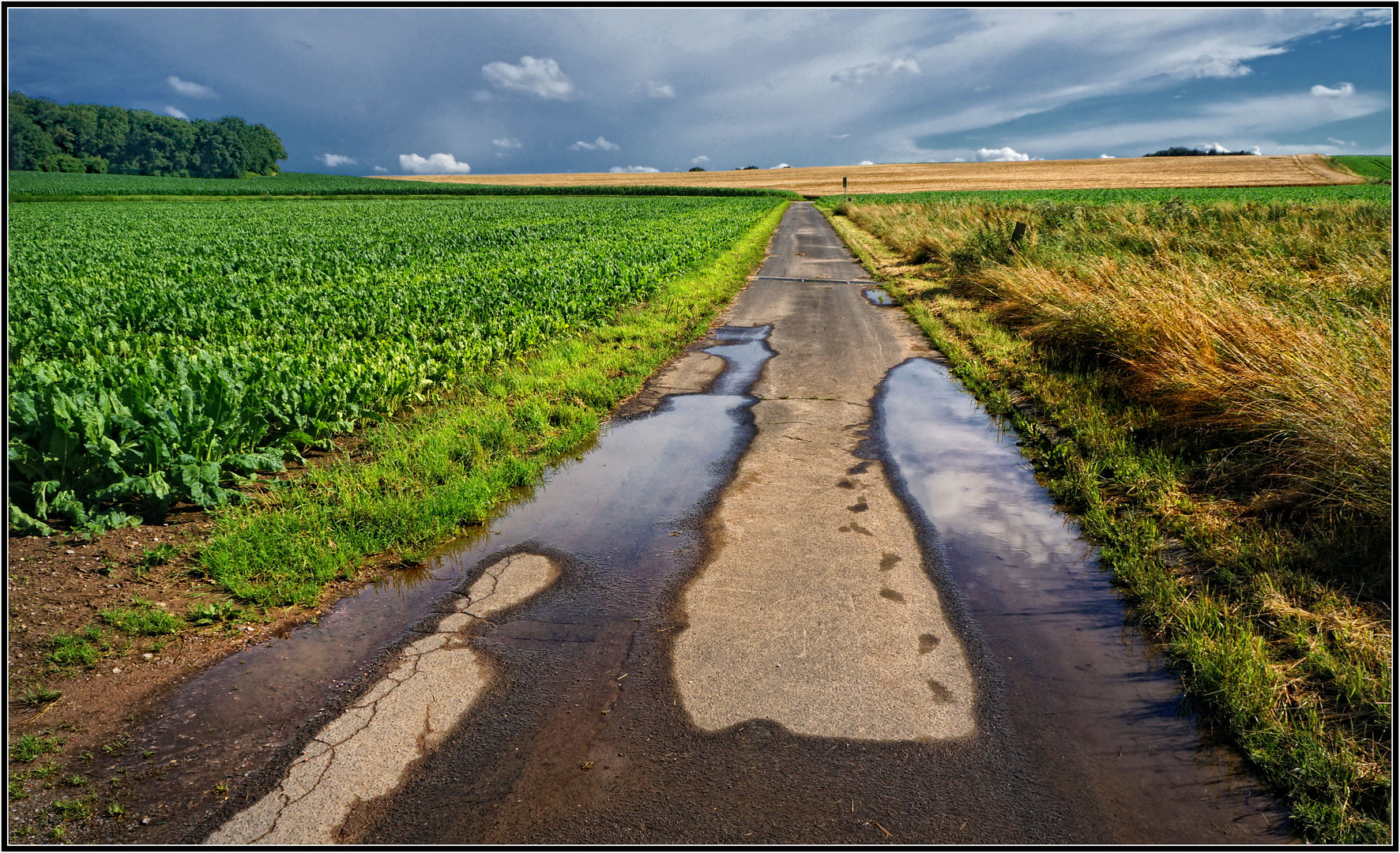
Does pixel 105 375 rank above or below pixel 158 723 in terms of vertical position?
above

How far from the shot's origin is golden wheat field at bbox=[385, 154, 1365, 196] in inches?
2859

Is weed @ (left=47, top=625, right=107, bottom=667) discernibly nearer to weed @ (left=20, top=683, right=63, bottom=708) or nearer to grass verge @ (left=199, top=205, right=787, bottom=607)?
weed @ (left=20, top=683, right=63, bottom=708)

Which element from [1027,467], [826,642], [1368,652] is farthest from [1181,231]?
[826,642]

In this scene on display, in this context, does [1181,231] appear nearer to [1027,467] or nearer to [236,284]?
[1027,467]

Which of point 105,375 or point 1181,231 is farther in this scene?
point 1181,231

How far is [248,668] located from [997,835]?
10.6ft

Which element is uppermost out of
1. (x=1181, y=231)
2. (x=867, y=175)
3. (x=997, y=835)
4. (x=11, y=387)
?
(x=867, y=175)

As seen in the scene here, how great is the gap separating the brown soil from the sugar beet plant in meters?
0.29

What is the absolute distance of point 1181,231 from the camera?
14375 mm

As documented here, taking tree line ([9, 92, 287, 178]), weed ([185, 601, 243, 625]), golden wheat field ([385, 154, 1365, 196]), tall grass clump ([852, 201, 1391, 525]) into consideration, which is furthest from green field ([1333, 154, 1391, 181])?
tree line ([9, 92, 287, 178])

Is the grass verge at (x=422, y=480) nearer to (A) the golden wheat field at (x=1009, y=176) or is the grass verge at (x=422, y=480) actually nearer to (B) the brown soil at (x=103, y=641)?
(B) the brown soil at (x=103, y=641)

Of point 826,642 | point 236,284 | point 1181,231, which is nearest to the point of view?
point 826,642

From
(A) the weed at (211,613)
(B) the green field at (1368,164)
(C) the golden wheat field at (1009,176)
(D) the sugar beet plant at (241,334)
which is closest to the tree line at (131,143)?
(C) the golden wheat field at (1009,176)

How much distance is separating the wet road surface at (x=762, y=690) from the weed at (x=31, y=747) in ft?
1.24
